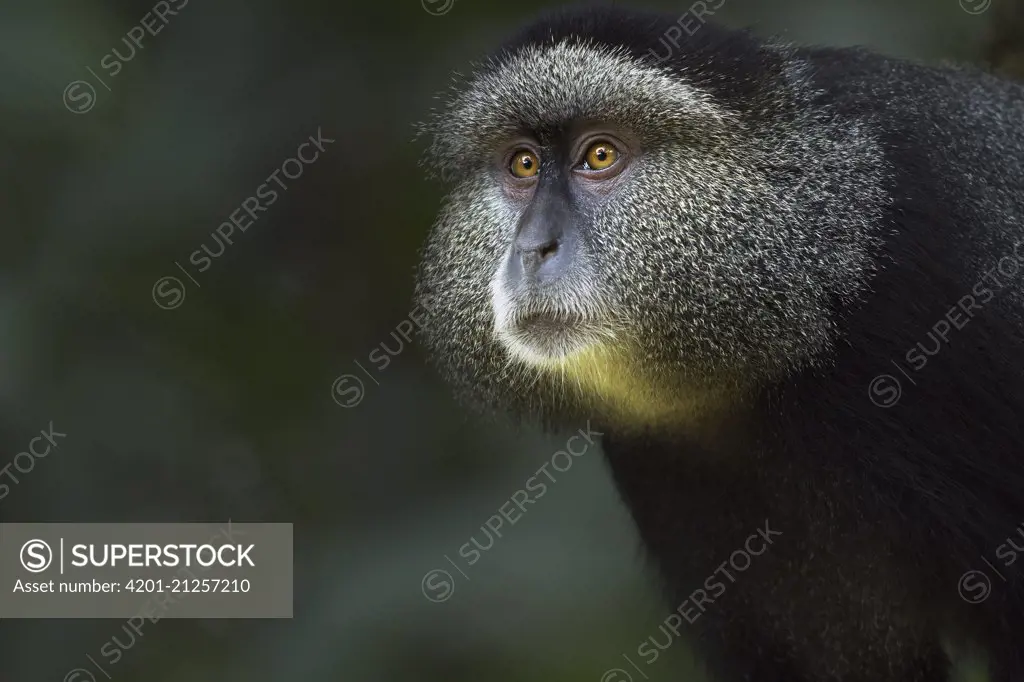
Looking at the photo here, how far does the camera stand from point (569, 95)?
4.29 m

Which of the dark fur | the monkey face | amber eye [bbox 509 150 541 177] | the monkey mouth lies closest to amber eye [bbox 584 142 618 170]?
the monkey face

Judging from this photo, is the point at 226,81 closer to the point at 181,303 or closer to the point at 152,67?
the point at 152,67

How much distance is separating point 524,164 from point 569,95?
1.04 feet

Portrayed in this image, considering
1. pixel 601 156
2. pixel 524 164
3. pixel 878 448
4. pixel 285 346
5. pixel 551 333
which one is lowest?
pixel 878 448

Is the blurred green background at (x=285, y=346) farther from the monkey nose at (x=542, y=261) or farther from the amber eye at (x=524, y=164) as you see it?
the monkey nose at (x=542, y=261)

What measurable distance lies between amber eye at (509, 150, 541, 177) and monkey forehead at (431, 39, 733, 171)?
8 centimetres

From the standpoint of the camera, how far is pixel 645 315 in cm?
418

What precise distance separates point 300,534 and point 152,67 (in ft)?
9.46

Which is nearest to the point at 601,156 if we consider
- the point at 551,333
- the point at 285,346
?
the point at 551,333

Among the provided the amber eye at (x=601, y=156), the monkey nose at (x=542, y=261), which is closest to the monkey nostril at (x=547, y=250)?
the monkey nose at (x=542, y=261)

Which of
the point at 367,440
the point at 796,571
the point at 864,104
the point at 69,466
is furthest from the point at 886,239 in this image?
the point at 69,466

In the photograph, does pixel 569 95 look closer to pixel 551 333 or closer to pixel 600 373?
pixel 551 333

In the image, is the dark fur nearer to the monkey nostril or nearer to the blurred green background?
the monkey nostril

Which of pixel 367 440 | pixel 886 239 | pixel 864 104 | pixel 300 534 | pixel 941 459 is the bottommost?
pixel 941 459
